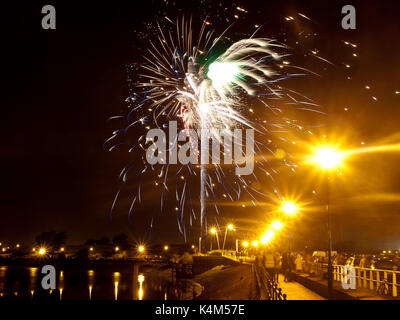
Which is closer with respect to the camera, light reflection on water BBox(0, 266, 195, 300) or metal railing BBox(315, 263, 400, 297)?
metal railing BBox(315, 263, 400, 297)

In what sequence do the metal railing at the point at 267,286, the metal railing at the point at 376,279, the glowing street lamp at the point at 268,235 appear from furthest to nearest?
the glowing street lamp at the point at 268,235, the metal railing at the point at 376,279, the metal railing at the point at 267,286

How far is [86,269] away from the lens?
4311 inches

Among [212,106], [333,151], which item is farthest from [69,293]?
[333,151]

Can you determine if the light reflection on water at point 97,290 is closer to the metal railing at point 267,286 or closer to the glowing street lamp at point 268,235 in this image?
the glowing street lamp at point 268,235

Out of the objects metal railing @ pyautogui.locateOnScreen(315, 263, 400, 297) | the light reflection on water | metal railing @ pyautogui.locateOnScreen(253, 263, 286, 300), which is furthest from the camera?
the light reflection on water

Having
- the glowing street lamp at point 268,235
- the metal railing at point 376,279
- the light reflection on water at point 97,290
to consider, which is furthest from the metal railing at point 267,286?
the glowing street lamp at point 268,235

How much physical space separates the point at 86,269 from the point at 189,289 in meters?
74.0

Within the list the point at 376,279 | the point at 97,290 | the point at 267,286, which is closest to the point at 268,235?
the point at 97,290

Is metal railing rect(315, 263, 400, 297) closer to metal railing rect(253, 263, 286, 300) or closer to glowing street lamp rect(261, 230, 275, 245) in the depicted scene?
metal railing rect(253, 263, 286, 300)

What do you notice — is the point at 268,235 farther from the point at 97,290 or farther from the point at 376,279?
the point at 376,279

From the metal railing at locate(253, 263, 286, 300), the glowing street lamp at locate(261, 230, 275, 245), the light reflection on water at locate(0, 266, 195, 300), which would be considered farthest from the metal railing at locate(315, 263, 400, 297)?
the glowing street lamp at locate(261, 230, 275, 245)

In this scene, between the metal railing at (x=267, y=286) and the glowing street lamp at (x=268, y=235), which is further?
the glowing street lamp at (x=268, y=235)
